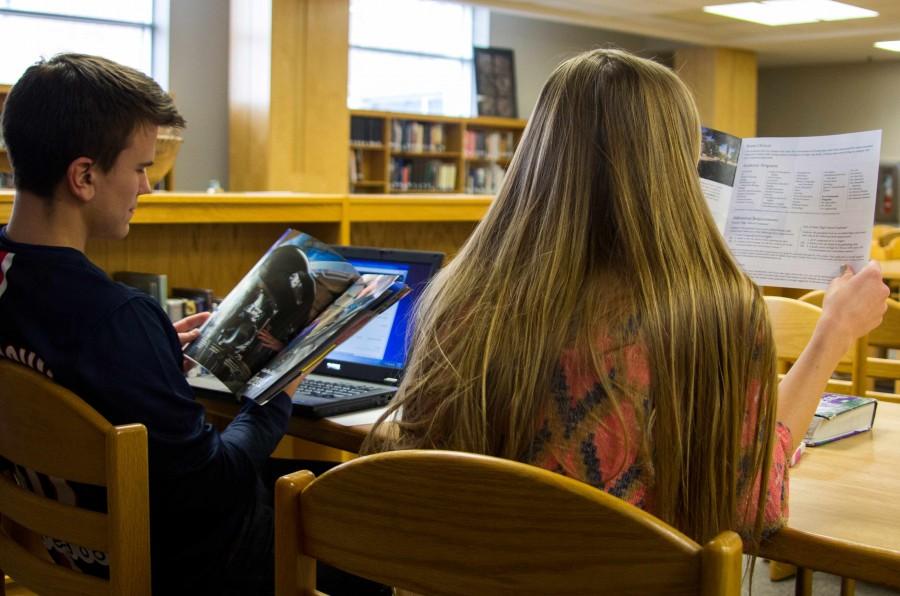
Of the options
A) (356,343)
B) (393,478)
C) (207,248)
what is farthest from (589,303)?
(207,248)

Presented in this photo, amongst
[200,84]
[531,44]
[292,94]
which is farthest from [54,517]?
[531,44]

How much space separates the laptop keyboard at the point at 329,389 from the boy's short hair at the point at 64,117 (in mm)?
549

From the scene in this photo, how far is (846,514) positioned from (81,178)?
1.01 meters

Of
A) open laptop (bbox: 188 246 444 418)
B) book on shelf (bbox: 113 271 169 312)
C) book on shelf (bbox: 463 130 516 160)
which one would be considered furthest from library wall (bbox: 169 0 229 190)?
open laptop (bbox: 188 246 444 418)

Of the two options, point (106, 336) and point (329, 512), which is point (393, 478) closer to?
point (329, 512)

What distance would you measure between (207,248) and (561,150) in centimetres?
192

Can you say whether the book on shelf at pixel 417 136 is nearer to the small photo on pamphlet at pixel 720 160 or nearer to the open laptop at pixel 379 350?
the open laptop at pixel 379 350

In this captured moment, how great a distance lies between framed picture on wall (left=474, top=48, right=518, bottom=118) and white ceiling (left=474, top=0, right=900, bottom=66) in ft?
4.48

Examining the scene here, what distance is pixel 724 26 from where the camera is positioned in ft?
32.5

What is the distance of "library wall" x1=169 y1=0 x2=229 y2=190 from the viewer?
26.3 ft

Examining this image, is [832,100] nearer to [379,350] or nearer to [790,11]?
[790,11]

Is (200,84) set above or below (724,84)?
below

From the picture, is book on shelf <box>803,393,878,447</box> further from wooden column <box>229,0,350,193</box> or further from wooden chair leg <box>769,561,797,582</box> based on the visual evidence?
wooden column <box>229,0,350,193</box>

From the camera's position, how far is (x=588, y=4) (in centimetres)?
871
